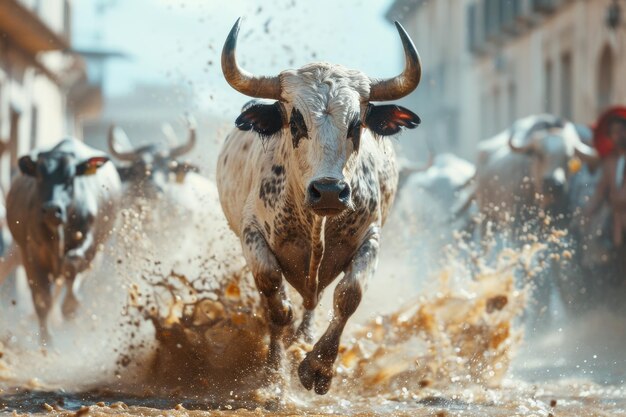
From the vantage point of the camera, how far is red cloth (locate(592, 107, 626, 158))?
40.1ft

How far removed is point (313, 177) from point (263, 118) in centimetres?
76

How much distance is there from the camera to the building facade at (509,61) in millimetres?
21453

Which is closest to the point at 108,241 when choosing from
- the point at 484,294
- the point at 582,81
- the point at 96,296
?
the point at 96,296

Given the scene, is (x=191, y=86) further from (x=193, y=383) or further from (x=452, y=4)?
(x=452, y=4)

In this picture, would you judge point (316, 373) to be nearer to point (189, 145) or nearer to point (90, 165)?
point (90, 165)

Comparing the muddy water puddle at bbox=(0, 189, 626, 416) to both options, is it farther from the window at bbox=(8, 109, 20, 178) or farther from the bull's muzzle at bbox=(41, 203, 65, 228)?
the window at bbox=(8, 109, 20, 178)

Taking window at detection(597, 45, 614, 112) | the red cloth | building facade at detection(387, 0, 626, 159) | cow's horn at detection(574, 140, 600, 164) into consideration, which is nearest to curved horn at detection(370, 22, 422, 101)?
the red cloth

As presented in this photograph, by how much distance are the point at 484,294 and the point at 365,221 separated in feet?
7.56

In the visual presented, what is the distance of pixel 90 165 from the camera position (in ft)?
34.1

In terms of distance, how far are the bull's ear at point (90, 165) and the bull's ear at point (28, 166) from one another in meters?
0.34

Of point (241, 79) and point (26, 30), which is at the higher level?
point (26, 30)

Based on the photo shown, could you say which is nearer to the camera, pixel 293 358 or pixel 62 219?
pixel 293 358

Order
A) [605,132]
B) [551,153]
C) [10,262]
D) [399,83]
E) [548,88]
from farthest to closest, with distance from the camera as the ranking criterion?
[548,88], [551,153], [605,132], [10,262], [399,83]

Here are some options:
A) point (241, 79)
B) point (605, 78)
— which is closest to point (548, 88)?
point (605, 78)
